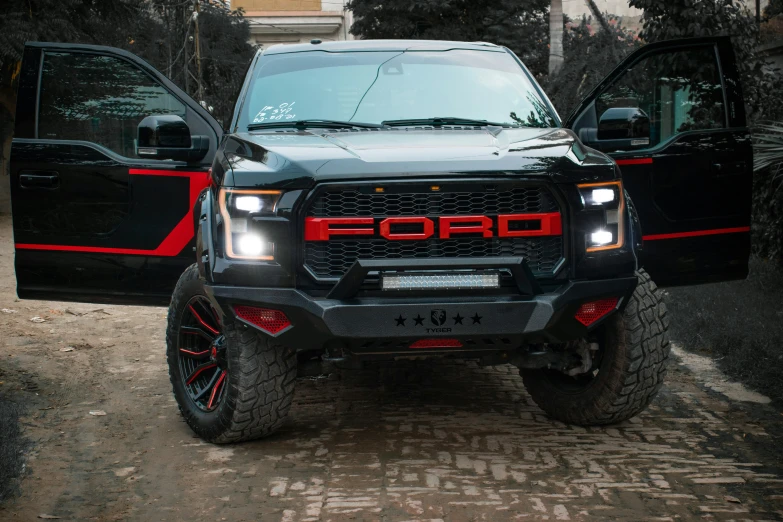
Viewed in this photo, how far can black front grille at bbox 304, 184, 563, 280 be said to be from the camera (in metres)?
4.65

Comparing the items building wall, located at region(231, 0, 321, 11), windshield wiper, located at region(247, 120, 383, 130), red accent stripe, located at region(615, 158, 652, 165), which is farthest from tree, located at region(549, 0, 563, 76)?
building wall, located at region(231, 0, 321, 11)

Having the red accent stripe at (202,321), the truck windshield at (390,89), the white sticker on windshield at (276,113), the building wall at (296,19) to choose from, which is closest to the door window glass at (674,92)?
the truck windshield at (390,89)

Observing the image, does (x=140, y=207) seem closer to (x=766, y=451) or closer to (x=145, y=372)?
(x=145, y=372)

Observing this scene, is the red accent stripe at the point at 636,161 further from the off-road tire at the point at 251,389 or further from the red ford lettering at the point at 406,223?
the off-road tire at the point at 251,389

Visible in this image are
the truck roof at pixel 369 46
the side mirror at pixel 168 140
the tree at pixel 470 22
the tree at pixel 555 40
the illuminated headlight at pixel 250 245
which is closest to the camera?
the illuminated headlight at pixel 250 245

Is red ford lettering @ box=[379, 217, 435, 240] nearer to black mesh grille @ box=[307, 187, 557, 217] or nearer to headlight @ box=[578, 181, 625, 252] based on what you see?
black mesh grille @ box=[307, 187, 557, 217]

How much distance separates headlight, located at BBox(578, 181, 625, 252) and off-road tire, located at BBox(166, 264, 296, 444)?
4.92ft

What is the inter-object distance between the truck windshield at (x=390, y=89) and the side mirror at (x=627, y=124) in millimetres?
320

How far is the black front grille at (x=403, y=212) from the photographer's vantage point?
4.65 metres

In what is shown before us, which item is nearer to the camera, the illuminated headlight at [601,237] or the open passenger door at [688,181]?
the illuminated headlight at [601,237]

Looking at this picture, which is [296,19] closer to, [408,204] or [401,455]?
[401,455]

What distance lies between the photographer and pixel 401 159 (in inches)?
186

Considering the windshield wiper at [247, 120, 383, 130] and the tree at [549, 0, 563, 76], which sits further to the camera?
the tree at [549, 0, 563, 76]

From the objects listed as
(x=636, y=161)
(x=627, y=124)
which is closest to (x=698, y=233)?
(x=636, y=161)
